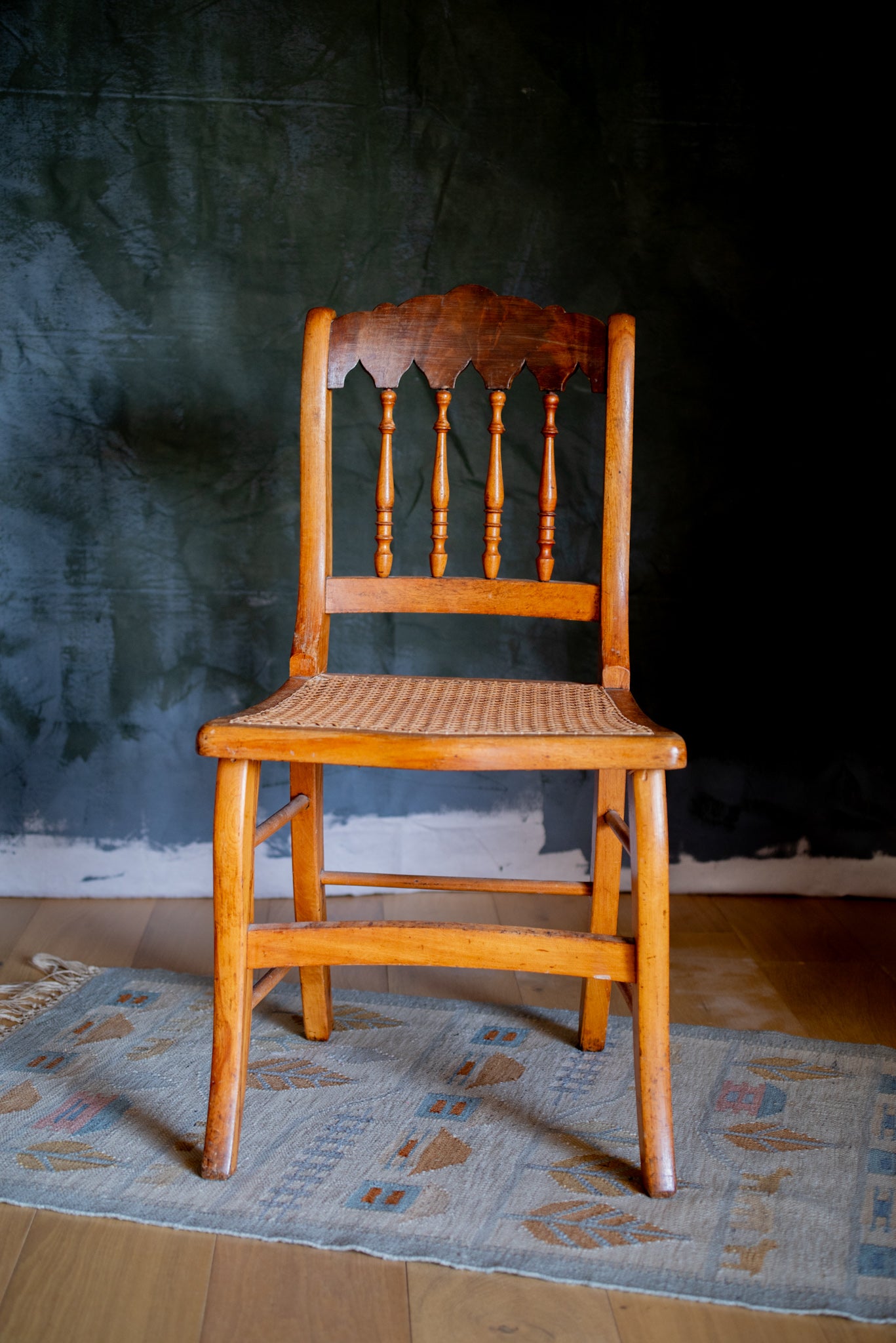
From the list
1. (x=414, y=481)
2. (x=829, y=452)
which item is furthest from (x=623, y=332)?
(x=829, y=452)

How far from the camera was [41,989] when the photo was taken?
150 cm

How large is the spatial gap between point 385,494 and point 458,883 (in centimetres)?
48

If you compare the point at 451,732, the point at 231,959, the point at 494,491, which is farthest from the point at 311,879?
the point at 494,491

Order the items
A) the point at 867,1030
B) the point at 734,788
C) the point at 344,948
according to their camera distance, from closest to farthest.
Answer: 1. the point at 344,948
2. the point at 867,1030
3. the point at 734,788

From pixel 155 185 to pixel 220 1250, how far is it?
5.01 ft

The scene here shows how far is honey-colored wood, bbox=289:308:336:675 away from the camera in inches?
50.7

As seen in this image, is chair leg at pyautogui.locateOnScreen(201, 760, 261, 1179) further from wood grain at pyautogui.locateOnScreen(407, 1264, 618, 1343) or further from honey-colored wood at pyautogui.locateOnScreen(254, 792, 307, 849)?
wood grain at pyautogui.locateOnScreen(407, 1264, 618, 1343)

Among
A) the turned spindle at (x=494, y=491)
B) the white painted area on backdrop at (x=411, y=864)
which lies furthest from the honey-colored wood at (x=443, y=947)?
the white painted area on backdrop at (x=411, y=864)

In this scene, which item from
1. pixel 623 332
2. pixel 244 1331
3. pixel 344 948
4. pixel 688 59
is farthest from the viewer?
pixel 688 59

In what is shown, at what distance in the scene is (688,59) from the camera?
175cm

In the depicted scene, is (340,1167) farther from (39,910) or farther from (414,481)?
(414,481)

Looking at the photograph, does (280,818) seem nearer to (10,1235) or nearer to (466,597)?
(466,597)

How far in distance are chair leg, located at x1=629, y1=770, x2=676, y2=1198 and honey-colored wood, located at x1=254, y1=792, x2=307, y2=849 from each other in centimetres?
37

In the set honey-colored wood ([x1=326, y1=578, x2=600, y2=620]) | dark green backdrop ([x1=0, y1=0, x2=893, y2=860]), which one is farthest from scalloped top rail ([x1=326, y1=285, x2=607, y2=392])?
dark green backdrop ([x1=0, y1=0, x2=893, y2=860])
